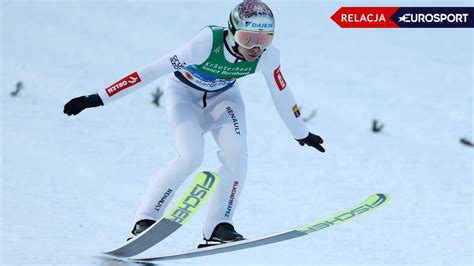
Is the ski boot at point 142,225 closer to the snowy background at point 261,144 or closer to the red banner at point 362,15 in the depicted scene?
the snowy background at point 261,144

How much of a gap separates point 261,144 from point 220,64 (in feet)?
15.9

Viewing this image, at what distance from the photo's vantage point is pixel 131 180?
8.91m

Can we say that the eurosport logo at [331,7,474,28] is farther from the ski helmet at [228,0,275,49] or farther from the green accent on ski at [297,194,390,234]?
the ski helmet at [228,0,275,49]

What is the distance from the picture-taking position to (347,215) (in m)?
6.11

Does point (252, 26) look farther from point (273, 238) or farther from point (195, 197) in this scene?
point (273, 238)

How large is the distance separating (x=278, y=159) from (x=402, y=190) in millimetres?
1600

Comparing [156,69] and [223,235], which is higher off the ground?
[156,69]

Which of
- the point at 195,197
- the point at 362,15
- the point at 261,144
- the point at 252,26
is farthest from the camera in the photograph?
the point at 362,15

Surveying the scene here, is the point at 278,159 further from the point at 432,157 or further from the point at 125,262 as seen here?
the point at 125,262

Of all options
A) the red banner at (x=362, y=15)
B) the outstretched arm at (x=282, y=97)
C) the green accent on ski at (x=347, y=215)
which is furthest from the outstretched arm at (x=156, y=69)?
the red banner at (x=362, y=15)

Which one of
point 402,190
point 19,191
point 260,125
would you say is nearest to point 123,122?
point 260,125

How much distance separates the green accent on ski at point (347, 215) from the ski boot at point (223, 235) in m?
0.50

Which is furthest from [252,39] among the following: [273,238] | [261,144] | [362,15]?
[362,15]

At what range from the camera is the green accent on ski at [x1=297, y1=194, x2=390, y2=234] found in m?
5.99
